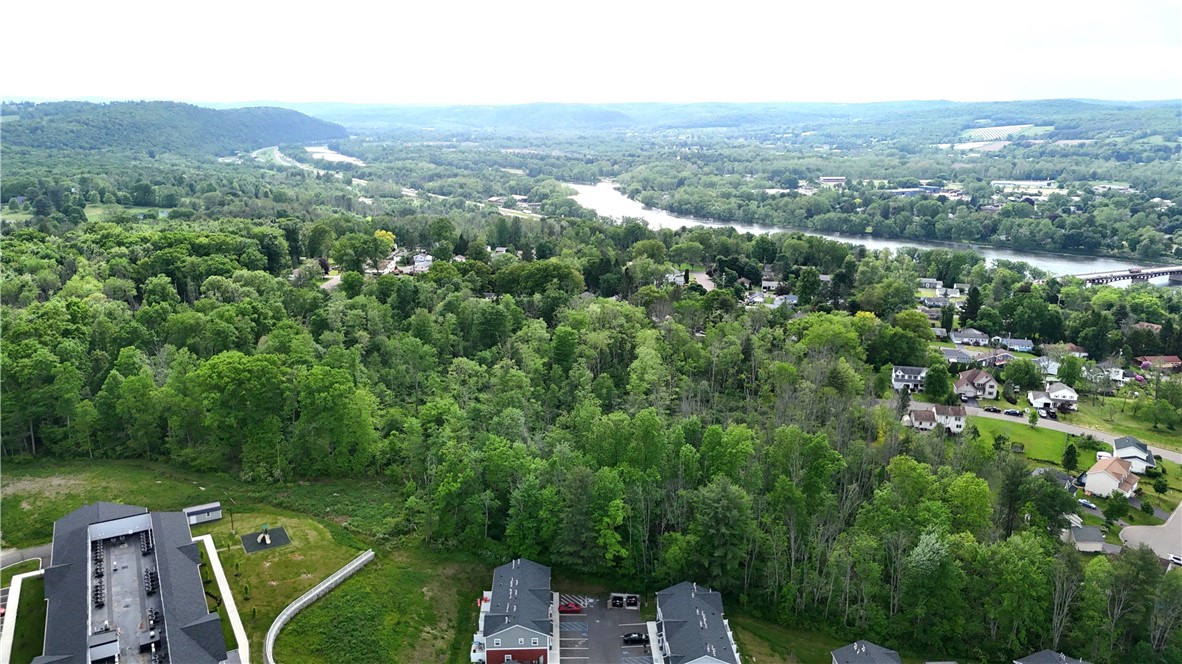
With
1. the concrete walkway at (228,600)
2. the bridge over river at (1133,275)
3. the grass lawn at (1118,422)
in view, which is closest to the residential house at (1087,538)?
the grass lawn at (1118,422)

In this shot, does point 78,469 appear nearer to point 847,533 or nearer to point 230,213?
point 847,533

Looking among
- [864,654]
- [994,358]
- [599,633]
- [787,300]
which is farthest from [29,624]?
[994,358]

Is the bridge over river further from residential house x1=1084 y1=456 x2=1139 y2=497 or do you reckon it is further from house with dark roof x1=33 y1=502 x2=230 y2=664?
house with dark roof x1=33 y1=502 x2=230 y2=664

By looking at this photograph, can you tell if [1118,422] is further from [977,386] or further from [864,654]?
[864,654]

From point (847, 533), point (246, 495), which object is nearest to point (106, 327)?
point (246, 495)

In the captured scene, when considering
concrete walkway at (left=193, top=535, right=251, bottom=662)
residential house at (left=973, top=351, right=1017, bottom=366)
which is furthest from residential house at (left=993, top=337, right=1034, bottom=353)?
concrete walkway at (left=193, top=535, right=251, bottom=662)

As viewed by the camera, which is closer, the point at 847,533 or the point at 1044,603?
the point at 1044,603
